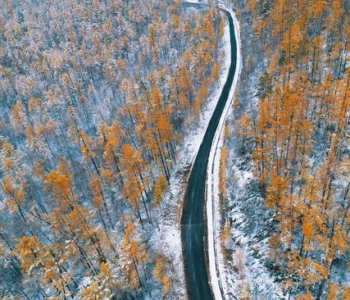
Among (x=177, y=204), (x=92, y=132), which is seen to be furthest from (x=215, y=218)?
(x=92, y=132)

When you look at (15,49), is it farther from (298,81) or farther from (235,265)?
(235,265)

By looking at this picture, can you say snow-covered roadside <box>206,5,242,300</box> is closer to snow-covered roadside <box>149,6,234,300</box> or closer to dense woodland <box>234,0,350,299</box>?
snow-covered roadside <box>149,6,234,300</box>

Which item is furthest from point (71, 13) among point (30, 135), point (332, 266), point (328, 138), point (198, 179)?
point (332, 266)

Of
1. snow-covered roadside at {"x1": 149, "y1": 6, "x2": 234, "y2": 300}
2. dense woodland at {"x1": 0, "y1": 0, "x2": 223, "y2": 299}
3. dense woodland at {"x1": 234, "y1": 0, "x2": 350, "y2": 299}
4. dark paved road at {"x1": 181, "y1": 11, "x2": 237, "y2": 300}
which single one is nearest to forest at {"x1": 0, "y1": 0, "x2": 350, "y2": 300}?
dense woodland at {"x1": 234, "y1": 0, "x2": 350, "y2": 299}

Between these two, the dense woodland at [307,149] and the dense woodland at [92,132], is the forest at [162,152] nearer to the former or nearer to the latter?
the dense woodland at [307,149]

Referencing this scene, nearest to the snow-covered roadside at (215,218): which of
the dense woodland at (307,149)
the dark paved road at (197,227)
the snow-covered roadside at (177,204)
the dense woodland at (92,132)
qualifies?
the dark paved road at (197,227)

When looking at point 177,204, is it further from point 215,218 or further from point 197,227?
point 215,218
